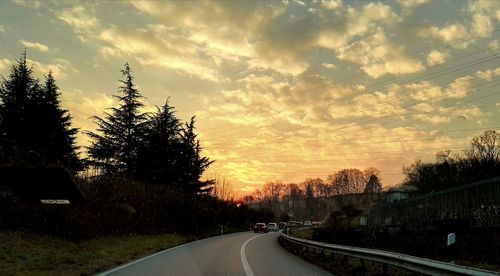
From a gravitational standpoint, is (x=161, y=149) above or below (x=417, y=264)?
above

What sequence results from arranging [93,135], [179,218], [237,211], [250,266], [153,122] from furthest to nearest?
[237,211] < [153,122] < [93,135] < [179,218] < [250,266]

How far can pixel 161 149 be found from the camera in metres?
57.2

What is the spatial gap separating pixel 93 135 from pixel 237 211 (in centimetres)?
3077

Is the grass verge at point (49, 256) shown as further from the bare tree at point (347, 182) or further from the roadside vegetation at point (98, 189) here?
the bare tree at point (347, 182)

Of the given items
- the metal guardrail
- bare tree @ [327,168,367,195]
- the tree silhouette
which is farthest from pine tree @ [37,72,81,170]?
bare tree @ [327,168,367,195]

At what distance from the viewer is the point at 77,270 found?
12883mm

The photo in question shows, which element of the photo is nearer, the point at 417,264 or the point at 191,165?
the point at 417,264

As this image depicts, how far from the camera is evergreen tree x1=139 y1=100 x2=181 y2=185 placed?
54469 millimetres

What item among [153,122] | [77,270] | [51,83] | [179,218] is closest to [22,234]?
[77,270]

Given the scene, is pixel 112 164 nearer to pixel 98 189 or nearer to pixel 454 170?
pixel 98 189

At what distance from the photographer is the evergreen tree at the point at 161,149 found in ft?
179

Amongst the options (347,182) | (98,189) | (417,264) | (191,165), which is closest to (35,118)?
(98,189)

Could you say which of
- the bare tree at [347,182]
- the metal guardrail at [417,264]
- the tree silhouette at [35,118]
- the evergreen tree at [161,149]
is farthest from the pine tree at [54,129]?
the bare tree at [347,182]

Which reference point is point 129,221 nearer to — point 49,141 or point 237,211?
point 49,141
